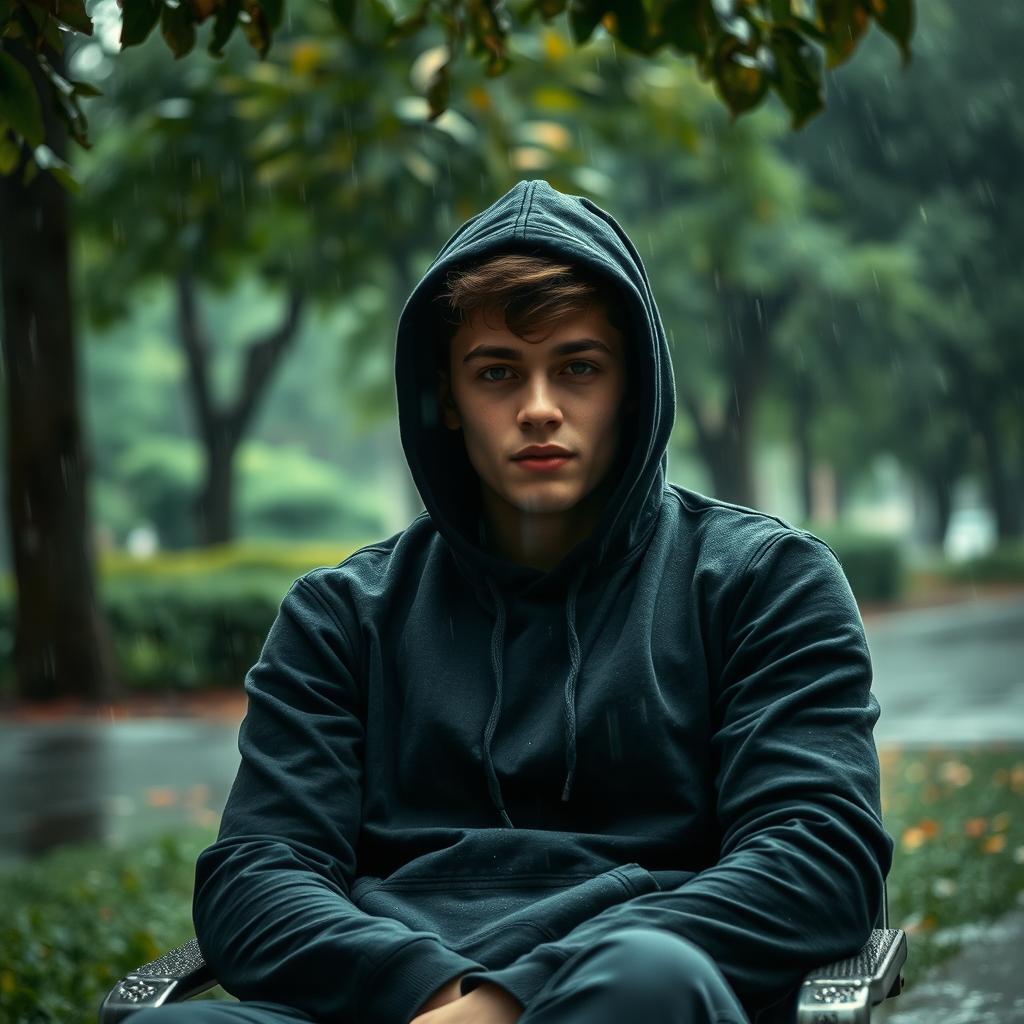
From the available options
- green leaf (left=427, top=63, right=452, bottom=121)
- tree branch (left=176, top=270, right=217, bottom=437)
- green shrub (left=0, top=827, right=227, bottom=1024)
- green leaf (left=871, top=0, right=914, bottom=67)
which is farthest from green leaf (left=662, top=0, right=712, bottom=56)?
tree branch (left=176, top=270, right=217, bottom=437)

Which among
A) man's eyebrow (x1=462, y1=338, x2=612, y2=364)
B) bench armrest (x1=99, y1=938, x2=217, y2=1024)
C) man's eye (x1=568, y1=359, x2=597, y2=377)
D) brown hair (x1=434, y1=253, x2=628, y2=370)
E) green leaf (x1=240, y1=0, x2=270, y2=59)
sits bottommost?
bench armrest (x1=99, y1=938, x2=217, y2=1024)

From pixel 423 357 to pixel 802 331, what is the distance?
77.7 feet

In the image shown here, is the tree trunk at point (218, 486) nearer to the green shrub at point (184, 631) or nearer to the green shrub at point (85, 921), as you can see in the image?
the green shrub at point (184, 631)

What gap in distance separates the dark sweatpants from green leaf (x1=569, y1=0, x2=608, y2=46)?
7.97 feet

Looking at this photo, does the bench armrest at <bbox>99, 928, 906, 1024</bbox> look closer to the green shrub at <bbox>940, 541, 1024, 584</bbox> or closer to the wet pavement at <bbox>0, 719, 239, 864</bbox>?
the wet pavement at <bbox>0, 719, 239, 864</bbox>

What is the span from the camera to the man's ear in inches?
124

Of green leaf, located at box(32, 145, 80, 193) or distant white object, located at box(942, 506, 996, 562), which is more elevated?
green leaf, located at box(32, 145, 80, 193)

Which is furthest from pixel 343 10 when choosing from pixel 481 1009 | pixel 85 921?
pixel 85 921

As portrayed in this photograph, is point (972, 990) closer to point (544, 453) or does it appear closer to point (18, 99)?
point (544, 453)

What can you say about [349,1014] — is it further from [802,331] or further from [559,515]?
[802,331]

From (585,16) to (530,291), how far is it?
4.65 ft

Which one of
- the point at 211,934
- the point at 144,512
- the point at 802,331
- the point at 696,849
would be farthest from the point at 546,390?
the point at 144,512

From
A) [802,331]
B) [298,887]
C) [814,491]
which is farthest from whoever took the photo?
[814,491]

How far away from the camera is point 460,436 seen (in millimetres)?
3268
